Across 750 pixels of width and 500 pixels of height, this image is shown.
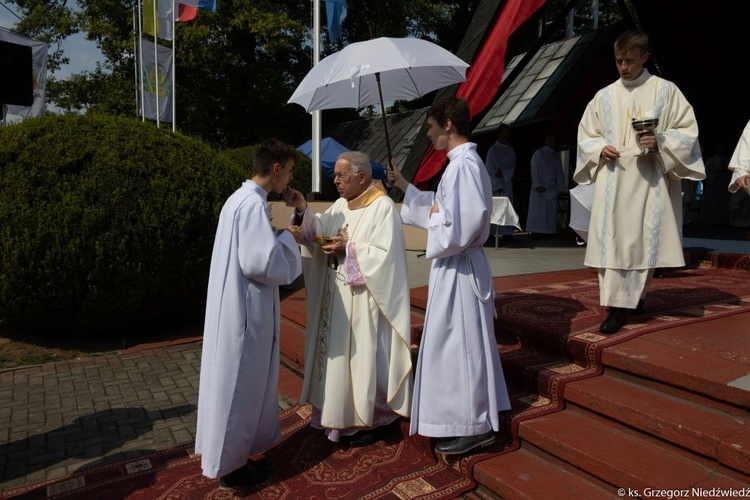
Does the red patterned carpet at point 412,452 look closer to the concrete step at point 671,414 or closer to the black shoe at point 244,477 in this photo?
the black shoe at point 244,477

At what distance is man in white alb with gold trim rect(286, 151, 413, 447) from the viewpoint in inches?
149

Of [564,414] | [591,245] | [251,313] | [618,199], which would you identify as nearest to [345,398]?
[251,313]

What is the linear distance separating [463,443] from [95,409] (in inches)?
126

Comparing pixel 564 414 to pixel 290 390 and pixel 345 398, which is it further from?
pixel 290 390

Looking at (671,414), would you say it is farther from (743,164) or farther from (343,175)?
(343,175)

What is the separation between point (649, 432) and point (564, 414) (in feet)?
1.77

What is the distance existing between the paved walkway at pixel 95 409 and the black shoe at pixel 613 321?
2.58 meters

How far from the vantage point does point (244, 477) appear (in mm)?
3471

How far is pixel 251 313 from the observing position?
3361 mm

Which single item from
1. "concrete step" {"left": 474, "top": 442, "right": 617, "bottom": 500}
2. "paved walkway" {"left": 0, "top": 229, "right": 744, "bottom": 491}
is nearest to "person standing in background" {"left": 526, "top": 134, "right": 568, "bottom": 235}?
"paved walkway" {"left": 0, "top": 229, "right": 744, "bottom": 491}

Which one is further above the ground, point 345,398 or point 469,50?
point 469,50

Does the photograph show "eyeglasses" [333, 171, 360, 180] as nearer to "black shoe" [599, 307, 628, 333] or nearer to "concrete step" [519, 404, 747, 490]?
"concrete step" [519, 404, 747, 490]

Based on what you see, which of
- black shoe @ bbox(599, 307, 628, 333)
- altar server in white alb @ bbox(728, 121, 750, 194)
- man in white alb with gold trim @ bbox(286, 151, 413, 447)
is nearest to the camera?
man in white alb with gold trim @ bbox(286, 151, 413, 447)

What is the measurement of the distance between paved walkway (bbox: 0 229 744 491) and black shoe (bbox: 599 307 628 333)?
8.46 feet
